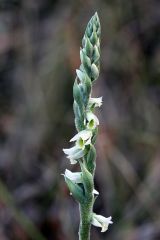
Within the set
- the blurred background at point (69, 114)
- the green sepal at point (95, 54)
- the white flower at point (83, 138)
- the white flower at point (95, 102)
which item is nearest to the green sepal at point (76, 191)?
the white flower at point (83, 138)

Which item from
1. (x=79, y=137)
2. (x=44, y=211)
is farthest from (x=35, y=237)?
(x=79, y=137)

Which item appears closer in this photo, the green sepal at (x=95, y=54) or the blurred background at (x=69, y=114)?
the green sepal at (x=95, y=54)

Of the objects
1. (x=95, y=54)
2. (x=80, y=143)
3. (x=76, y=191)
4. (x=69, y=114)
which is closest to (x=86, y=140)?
(x=80, y=143)

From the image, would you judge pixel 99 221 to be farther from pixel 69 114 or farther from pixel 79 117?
pixel 69 114

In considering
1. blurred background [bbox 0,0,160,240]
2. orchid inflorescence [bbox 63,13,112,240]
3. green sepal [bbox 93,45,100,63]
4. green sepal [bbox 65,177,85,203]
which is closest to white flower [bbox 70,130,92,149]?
orchid inflorescence [bbox 63,13,112,240]

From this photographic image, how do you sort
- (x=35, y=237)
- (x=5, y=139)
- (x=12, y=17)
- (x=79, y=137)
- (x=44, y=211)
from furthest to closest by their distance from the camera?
1. (x=12, y=17)
2. (x=5, y=139)
3. (x=44, y=211)
4. (x=35, y=237)
5. (x=79, y=137)

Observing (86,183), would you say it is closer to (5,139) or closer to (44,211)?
(44,211)

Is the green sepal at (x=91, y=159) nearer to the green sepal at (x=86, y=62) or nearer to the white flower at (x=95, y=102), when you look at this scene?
the white flower at (x=95, y=102)

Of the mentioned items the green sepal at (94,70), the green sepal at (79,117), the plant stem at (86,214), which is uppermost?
the green sepal at (94,70)
